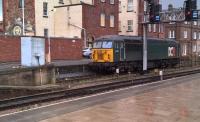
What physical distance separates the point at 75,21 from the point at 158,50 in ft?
49.4

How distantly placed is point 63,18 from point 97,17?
4.48m

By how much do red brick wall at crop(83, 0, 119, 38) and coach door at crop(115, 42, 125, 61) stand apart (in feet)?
61.0

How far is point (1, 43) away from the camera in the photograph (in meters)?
37.8

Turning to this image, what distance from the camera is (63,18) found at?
180 feet

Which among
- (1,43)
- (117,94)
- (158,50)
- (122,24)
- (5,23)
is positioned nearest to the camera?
(117,94)

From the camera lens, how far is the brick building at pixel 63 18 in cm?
4909

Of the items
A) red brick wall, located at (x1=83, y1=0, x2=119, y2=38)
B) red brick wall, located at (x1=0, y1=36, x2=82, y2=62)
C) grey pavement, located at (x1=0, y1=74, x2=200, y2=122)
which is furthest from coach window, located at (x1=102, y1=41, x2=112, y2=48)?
red brick wall, located at (x1=83, y1=0, x2=119, y2=38)

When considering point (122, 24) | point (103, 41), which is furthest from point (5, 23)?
point (122, 24)

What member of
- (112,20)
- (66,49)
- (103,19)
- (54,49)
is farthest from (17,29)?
(112,20)

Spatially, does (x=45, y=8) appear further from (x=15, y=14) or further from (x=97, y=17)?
(x=97, y=17)

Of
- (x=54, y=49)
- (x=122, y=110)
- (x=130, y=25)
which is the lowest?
(x=122, y=110)

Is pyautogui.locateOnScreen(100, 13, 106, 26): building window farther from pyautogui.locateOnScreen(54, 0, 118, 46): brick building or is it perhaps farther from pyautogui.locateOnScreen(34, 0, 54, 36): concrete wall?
pyautogui.locateOnScreen(34, 0, 54, 36): concrete wall

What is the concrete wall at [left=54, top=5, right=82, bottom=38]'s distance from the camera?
174ft

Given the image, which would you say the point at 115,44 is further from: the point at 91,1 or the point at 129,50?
the point at 91,1
